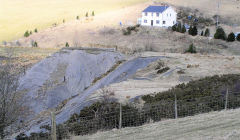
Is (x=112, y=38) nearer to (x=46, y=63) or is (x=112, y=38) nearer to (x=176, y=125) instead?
(x=46, y=63)

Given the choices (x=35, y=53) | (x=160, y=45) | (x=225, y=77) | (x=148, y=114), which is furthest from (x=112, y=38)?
(x=148, y=114)

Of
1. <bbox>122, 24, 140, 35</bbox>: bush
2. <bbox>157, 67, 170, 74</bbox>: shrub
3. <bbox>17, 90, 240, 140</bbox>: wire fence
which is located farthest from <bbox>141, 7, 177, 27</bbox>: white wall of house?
<bbox>17, 90, 240, 140</bbox>: wire fence

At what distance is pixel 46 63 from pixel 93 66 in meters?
4.72

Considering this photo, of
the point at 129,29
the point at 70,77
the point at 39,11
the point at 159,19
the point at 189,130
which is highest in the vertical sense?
the point at 39,11

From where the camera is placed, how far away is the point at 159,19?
→ 2601 inches

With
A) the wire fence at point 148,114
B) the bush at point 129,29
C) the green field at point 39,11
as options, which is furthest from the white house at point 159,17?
the wire fence at point 148,114

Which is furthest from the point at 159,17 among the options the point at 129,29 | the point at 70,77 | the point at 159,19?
the point at 70,77

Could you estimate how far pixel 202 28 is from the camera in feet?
238

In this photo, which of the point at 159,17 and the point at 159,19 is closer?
the point at 159,17

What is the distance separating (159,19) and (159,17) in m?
0.39

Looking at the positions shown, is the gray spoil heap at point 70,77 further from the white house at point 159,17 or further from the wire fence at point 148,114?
the white house at point 159,17

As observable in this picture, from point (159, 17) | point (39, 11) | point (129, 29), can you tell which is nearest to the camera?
point (129, 29)

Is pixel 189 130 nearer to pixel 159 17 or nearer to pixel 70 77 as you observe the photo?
pixel 70 77

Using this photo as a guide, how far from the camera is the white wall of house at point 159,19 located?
65812 millimetres
